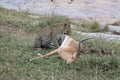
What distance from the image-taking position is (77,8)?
1189 cm

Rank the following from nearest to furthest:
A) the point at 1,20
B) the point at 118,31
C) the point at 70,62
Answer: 1. the point at 70,62
2. the point at 1,20
3. the point at 118,31

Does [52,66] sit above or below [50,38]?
below

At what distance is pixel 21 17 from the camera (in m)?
9.34

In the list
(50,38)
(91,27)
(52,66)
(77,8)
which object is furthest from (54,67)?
(77,8)

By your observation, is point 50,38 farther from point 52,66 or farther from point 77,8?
point 77,8

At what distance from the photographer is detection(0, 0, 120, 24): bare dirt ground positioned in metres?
11.0

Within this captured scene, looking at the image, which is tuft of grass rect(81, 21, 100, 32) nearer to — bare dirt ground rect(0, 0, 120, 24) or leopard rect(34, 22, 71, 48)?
bare dirt ground rect(0, 0, 120, 24)

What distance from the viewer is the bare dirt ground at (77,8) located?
11.0 metres

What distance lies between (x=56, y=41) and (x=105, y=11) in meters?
5.83

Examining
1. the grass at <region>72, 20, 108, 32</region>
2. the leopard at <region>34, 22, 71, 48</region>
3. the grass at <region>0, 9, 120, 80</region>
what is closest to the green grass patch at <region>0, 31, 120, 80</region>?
the grass at <region>0, 9, 120, 80</region>

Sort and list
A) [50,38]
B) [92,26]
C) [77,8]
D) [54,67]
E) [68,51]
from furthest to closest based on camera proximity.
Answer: [77,8], [92,26], [50,38], [68,51], [54,67]

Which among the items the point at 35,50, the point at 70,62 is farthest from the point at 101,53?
the point at 35,50

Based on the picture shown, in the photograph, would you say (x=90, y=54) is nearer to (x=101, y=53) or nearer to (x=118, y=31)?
(x=101, y=53)

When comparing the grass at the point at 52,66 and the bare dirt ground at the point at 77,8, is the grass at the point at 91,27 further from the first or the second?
the grass at the point at 52,66
